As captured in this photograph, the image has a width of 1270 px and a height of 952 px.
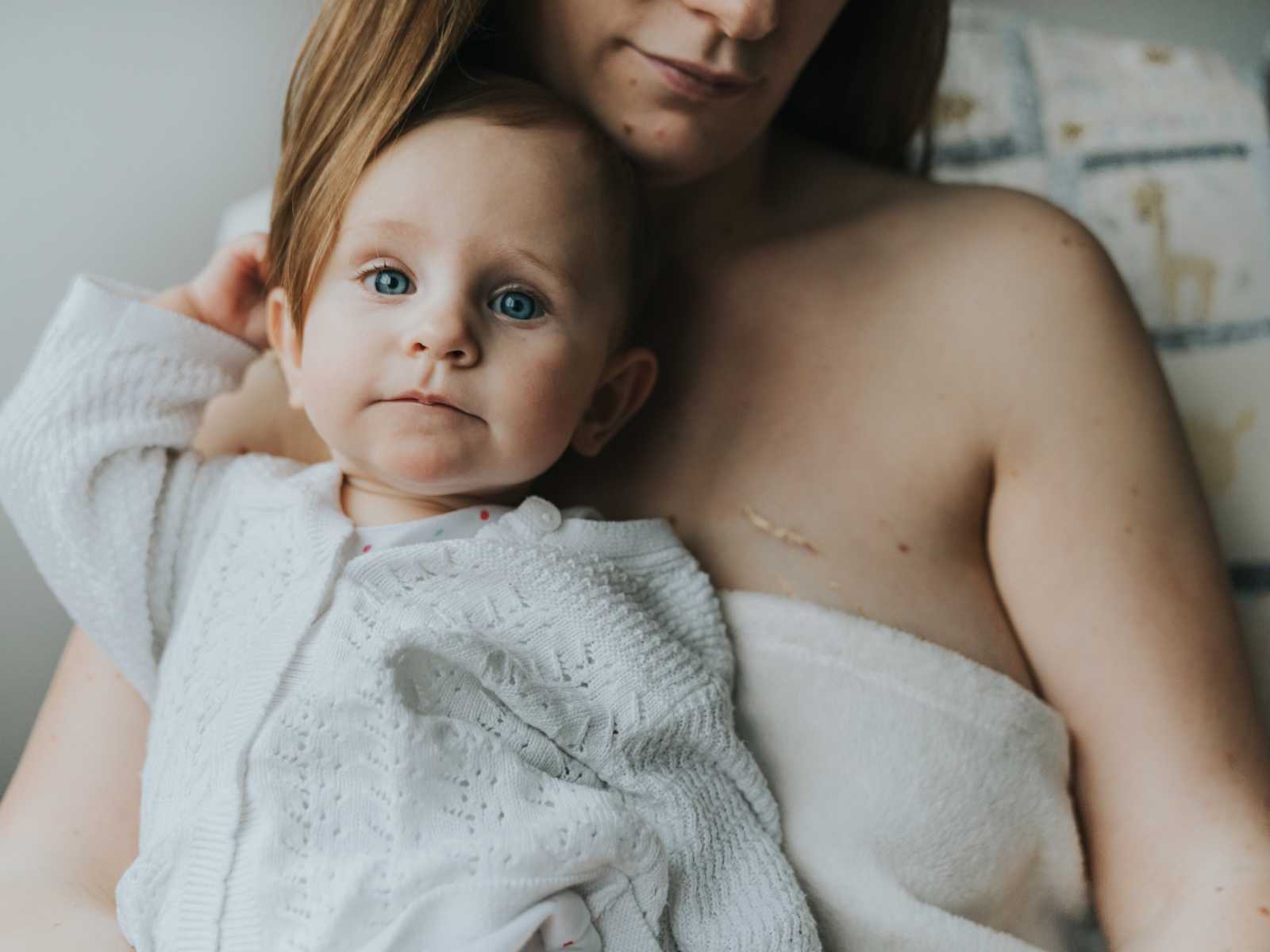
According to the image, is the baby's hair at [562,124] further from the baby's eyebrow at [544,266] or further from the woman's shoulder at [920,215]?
the woman's shoulder at [920,215]

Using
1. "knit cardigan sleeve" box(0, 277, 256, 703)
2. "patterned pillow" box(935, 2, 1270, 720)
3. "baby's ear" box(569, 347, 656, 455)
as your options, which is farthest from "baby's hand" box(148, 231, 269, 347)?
"patterned pillow" box(935, 2, 1270, 720)

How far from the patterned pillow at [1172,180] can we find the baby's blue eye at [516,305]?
693mm

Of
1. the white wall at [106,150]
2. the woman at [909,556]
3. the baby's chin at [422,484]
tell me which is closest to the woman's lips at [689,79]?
the woman at [909,556]

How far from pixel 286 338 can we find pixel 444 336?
8.1 inches

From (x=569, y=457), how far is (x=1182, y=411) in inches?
24.8

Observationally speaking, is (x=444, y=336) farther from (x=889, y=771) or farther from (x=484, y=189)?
(x=889, y=771)

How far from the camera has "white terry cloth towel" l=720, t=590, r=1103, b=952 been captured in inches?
36.9

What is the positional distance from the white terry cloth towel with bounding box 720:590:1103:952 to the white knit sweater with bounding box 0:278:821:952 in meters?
0.05

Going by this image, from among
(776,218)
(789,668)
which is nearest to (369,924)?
(789,668)

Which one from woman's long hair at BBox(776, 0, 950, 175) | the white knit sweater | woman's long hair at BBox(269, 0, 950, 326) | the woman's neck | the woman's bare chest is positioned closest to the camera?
the white knit sweater

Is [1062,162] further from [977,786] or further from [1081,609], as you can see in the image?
[977,786]

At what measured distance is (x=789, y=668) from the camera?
973 millimetres

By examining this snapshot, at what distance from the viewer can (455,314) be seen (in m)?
0.86

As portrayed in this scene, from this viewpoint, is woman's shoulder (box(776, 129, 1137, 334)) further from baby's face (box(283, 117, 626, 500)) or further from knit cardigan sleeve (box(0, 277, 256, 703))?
knit cardigan sleeve (box(0, 277, 256, 703))
